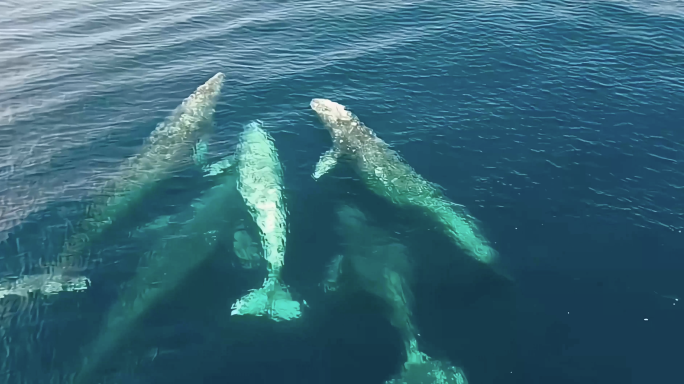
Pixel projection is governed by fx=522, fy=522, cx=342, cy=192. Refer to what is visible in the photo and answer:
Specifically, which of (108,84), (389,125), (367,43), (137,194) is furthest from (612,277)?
(108,84)

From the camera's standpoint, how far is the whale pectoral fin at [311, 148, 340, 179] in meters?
62.3

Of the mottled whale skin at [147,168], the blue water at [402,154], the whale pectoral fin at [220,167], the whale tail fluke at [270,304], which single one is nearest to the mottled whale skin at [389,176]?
the blue water at [402,154]

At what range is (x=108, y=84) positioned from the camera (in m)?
82.0

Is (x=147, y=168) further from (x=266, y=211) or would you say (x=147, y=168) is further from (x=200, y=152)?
(x=266, y=211)

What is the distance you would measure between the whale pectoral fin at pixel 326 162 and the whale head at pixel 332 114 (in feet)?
13.0

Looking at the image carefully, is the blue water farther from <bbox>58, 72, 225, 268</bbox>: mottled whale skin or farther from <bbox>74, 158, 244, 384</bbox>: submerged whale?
<bbox>58, 72, 225, 268</bbox>: mottled whale skin

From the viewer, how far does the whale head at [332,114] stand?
2744 inches

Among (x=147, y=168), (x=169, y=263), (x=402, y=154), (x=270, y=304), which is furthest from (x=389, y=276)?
(x=147, y=168)

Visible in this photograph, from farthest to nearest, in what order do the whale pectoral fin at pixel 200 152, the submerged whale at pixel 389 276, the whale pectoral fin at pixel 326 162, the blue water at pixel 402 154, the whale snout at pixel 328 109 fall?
the whale snout at pixel 328 109
the whale pectoral fin at pixel 200 152
the whale pectoral fin at pixel 326 162
the blue water at pixel 402 154
the submerged whale at pixel 389 276

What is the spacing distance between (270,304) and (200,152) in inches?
1086

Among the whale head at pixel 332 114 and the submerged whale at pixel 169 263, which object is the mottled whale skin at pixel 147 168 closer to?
the submerged whale at pixel 169 263

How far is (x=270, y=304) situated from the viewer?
150 feet

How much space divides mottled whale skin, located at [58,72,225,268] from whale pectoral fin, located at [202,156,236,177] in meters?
3.84

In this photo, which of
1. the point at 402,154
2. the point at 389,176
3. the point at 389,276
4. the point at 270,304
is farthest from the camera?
the point at 402,154
